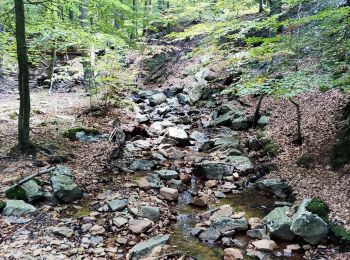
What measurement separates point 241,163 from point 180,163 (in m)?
1.98

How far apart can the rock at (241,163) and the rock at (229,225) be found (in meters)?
2.99

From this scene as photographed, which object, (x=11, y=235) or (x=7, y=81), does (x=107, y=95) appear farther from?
(x=7, y=81)

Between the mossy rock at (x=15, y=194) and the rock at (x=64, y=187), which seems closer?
the mossy rock at (x=15, y=194)

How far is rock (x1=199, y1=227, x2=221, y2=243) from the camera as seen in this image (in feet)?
21.1

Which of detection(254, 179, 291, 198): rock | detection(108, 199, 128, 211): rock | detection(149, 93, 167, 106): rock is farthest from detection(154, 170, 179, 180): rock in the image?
detection(149, 93, 167, 106): rock

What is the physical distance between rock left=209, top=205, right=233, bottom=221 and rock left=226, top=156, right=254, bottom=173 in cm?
235

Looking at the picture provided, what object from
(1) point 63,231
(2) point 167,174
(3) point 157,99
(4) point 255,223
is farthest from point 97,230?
(3) point 157,99

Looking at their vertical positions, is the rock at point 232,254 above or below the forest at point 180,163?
below

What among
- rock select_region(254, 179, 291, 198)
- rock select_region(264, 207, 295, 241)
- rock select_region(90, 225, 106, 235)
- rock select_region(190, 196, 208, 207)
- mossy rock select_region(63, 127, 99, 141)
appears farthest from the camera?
mossy rock select_region(63, 127, 99, 141)

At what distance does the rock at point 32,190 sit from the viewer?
6.85 m

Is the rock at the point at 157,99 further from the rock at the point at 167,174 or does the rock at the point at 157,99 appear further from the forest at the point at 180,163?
the rock at the point at 167,174

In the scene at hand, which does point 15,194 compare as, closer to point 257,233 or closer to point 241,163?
point 257,233

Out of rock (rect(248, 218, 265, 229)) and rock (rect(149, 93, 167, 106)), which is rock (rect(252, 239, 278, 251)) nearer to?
rock (rect(248, 218, 265, 229))

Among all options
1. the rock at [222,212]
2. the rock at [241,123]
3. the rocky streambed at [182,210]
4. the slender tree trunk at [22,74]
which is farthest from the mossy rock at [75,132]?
the rock at [222,212]
